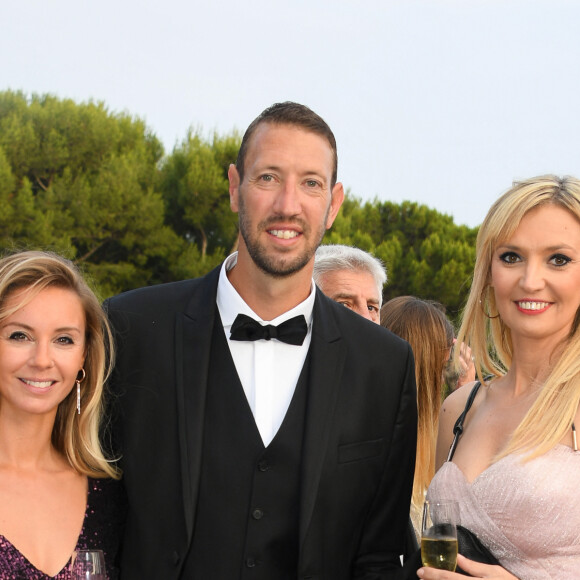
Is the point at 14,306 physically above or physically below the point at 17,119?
below

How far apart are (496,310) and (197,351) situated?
1.32m

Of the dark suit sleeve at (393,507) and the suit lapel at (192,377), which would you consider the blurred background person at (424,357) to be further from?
the suit lapel at (192,377)

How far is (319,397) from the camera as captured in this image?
12.8ft

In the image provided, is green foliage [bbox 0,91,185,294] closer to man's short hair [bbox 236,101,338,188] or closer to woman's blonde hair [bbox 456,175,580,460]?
man's short hair [bbox 236,101,338,188]

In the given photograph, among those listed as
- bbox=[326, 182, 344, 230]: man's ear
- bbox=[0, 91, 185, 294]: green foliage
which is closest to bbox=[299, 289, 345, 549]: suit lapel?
bbox=[326, 182, 344, 230]: man's ear

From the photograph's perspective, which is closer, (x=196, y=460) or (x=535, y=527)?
(x=535, y=527)

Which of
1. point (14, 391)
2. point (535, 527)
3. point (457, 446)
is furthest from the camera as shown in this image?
point (457, 446)

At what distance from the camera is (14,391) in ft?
12.0

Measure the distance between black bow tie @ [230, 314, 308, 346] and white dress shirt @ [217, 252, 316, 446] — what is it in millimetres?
41

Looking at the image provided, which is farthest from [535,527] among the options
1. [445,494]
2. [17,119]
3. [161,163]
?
[161,163]

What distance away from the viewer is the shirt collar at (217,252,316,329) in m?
4.08

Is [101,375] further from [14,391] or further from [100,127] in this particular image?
[100,127]

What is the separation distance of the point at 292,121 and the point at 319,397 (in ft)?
3.97

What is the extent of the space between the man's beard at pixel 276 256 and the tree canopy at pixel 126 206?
26553 mm
